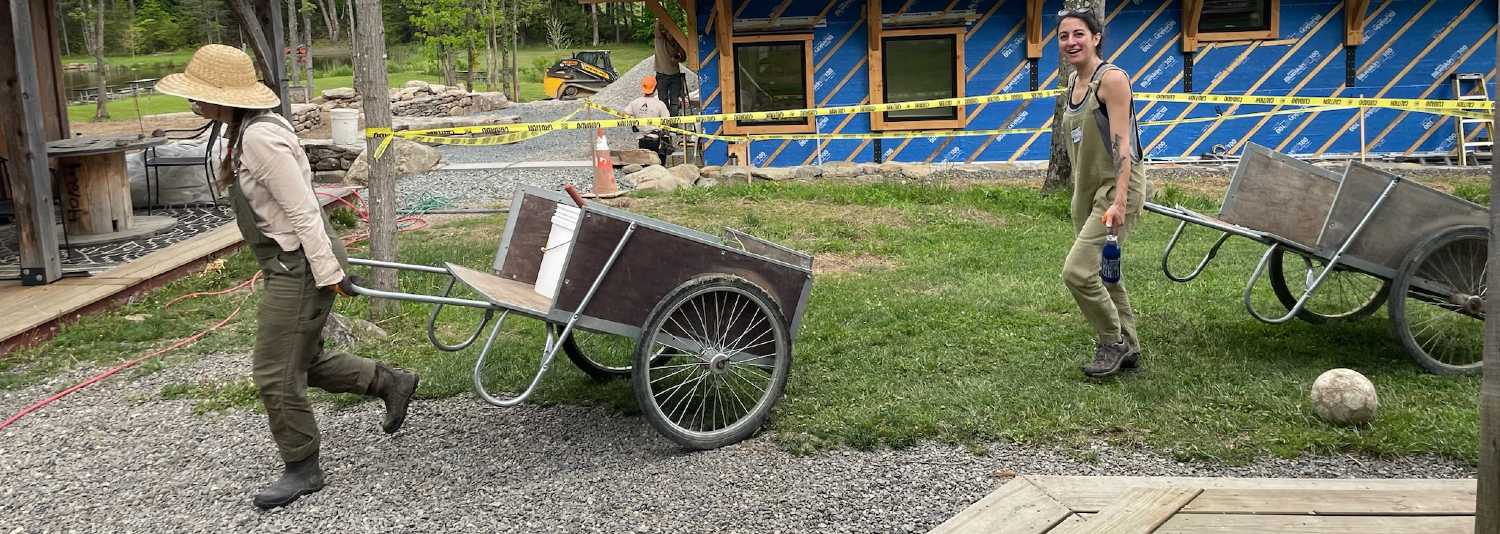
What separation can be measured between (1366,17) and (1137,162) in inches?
496

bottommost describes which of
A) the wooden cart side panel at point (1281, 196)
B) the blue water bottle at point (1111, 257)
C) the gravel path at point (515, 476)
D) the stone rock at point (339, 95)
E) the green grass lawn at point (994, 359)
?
the gravel path at point (515, 476)

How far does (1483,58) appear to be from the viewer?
635 inches

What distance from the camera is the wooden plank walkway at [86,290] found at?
24.6 feet

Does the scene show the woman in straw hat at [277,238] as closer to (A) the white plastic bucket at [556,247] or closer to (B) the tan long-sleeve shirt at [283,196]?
(B) the tan long-sleeve shirt at [283,196]

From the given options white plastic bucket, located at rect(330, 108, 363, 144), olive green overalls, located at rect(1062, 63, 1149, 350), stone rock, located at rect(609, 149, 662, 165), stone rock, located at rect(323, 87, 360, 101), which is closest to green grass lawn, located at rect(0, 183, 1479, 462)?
olive green overalls, located at rect(1062, 63, 1149, 350)

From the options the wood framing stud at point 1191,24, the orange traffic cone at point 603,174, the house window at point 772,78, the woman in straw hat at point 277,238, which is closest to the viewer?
the woman in straw hat at point 277,238

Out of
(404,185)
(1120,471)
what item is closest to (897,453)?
(1120,471)

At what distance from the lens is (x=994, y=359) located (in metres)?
6.18

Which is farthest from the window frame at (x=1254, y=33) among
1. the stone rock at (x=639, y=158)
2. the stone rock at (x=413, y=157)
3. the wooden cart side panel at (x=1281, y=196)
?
the wooden cart side panel at (x=1281, y=196)

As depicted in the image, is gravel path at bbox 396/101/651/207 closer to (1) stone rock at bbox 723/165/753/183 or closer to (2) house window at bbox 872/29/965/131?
(1) stone rock at bbox 723/165/753/183

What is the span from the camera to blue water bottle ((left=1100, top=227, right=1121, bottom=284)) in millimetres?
5434

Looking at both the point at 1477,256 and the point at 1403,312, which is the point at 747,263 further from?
the point at 1477,256

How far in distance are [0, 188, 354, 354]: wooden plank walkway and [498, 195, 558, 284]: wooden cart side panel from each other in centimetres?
358

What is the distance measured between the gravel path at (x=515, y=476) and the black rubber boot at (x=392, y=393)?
15cm
